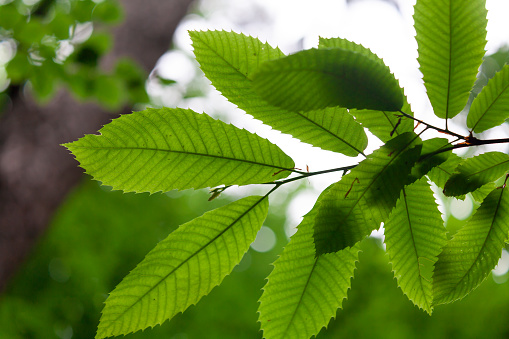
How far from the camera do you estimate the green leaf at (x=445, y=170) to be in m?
0.60

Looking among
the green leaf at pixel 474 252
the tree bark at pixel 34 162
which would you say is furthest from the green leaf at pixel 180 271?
the tree bark at pixel 34 162

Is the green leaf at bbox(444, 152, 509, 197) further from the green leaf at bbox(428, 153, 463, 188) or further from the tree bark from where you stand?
the tree bark

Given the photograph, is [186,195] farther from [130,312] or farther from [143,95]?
[130,312]

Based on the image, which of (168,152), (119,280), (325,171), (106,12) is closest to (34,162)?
(106,12)

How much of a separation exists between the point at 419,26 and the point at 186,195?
5.64 m

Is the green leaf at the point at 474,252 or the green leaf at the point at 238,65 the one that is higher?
the green leaf at the point at 238,65

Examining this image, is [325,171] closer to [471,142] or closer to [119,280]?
[471,142]

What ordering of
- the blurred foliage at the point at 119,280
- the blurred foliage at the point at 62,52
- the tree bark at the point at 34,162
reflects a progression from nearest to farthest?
the blurred foliage at the point at 62,52 → the tree bark at the point at 34,162 → the blurred foliage at the point at 119,280

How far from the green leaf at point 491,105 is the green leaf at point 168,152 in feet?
1.01

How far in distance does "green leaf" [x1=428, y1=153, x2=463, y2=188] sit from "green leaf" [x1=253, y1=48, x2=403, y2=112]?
0.60 ft

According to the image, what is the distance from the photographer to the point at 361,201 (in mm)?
511

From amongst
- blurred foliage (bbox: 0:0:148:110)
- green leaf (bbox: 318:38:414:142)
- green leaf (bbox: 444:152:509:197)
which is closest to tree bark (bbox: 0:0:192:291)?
blurred foliage (bbox: 0:0:148:110)

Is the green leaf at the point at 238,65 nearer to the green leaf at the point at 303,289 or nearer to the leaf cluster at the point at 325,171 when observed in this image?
the leaf cluster at the point at 325,171

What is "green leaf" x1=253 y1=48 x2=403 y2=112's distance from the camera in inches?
16.2
